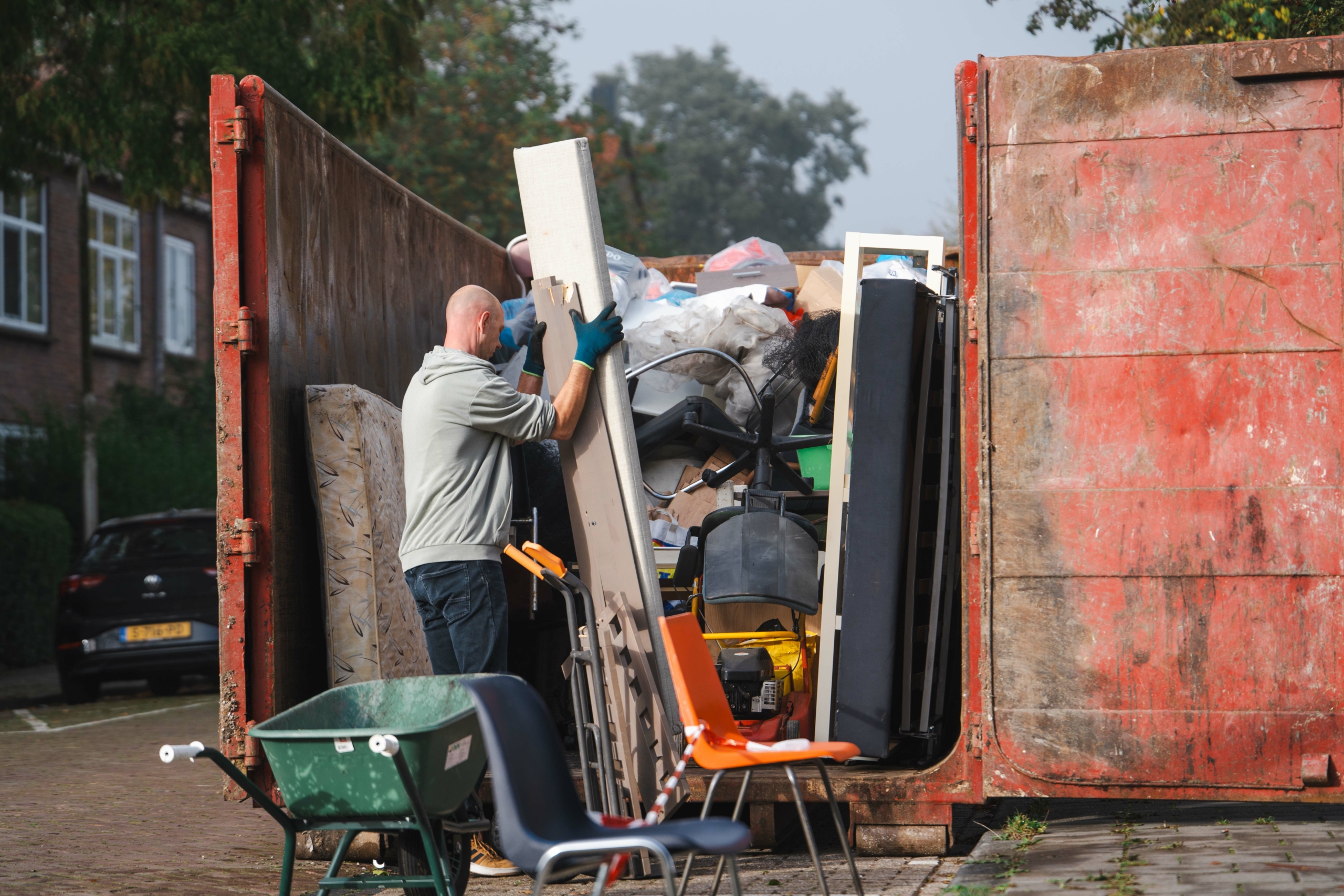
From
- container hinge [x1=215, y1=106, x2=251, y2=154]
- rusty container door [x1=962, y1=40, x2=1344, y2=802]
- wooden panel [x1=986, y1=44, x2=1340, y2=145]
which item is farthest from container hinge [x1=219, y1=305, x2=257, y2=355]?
wooden panel [x1=986, y1=44, x2=1340, y2=145]

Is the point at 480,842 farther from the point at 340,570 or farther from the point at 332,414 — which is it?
the point at 332,414

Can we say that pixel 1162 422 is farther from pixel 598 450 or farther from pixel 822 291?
pixel 822 291

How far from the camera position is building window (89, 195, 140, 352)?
2191 cm

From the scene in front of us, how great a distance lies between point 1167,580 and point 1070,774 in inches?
27.6

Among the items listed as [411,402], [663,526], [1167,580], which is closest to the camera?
[1167,580]

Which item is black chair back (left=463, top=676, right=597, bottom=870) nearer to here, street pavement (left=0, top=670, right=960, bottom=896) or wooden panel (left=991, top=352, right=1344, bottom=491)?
street pavement (left=0, top=670, right=960, bottom=896)

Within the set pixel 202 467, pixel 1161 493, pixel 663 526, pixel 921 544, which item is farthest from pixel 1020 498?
pixel 202 467

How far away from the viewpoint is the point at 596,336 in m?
5.30

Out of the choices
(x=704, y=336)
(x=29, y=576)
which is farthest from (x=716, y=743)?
(x=29, y=576)

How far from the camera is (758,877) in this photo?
4.96 metres

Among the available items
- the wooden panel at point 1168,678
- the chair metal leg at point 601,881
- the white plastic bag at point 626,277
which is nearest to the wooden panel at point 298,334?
the white plastic bag at point 626,277

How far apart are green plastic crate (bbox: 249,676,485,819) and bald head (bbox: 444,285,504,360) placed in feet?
5.43

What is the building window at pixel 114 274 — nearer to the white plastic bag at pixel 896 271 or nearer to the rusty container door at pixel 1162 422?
the white plastic bag at pixel 896 271

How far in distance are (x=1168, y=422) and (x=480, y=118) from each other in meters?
26.3
